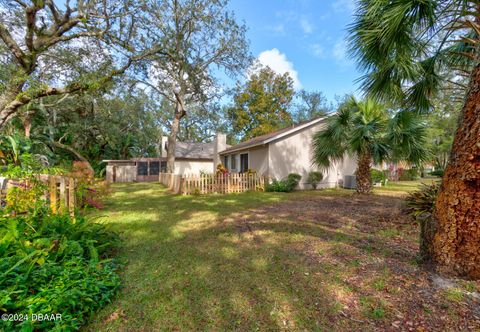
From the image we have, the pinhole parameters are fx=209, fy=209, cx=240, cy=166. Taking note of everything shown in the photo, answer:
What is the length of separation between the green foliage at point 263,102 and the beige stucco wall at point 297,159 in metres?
12.4

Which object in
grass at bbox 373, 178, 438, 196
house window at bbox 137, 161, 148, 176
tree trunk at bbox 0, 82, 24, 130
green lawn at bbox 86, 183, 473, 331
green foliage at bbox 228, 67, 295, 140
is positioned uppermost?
green foliage at bbox 228, 67, 295, 140

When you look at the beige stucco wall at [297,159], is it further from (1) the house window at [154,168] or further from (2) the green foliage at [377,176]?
(1) the house window at [154,168]

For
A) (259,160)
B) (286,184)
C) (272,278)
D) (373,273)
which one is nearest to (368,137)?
(286,184)

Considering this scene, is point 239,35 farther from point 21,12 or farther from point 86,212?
point 86,212

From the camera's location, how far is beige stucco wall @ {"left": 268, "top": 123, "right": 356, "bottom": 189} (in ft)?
40.6

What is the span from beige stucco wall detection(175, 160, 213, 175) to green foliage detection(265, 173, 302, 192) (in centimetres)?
1156

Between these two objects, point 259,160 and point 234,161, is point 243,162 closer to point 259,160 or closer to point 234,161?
point 234,161

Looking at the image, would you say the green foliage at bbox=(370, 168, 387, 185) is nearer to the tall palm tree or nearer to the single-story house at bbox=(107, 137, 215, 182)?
the tall palm tree

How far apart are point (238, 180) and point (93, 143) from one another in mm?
18759

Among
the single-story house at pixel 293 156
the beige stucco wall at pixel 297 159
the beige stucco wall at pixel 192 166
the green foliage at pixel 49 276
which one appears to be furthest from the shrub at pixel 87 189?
the beige stucco wall at pixel 192 166

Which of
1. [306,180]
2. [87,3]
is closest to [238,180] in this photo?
[306,180]

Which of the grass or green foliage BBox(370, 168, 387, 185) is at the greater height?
green foliage BBox(370, 168, 387, 185)

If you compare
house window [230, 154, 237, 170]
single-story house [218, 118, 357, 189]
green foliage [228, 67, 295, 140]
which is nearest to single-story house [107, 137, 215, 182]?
house window [230, 154, 237, 170]

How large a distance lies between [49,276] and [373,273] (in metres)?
4.08
